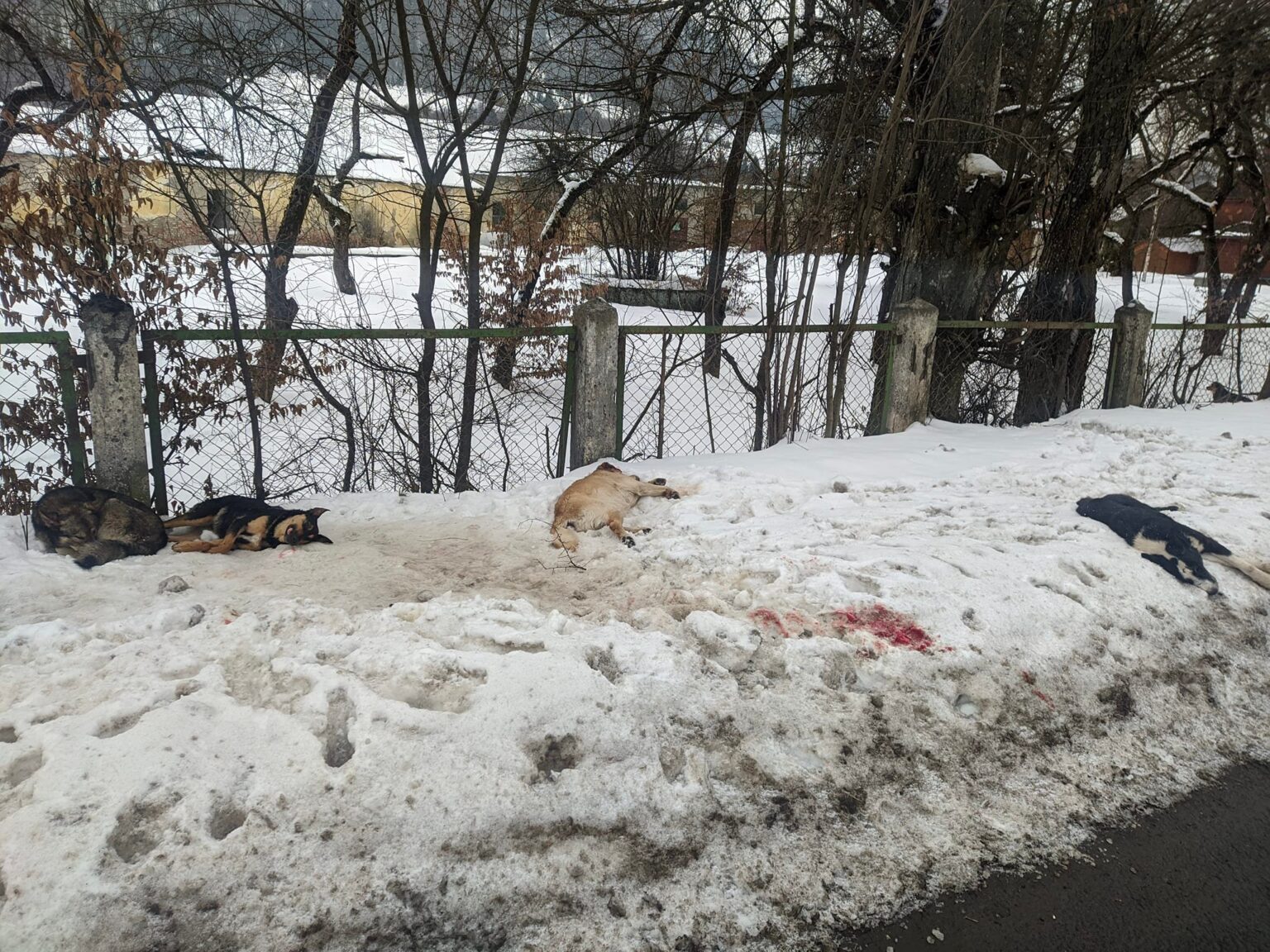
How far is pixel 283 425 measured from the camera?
6266mm

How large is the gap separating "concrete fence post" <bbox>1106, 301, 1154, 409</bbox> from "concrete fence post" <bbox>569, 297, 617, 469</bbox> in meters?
6.51

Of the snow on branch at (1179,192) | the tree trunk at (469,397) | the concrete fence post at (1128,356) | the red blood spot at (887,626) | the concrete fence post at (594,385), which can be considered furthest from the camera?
the snow on branch at (1179,192)

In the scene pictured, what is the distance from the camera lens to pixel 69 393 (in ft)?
14.8

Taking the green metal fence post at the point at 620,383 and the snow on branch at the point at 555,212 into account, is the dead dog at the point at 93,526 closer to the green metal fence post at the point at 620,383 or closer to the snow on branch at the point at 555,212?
the green metal fence post at the point at 620,383

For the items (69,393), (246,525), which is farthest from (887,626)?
(69,393)

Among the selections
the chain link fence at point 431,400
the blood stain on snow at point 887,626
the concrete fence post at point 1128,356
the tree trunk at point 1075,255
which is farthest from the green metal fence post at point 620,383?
the concrete fence post at point 1128,356

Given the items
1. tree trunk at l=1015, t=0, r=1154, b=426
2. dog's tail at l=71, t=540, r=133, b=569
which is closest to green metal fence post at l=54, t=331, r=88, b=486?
dog's tail at l=71, t=540, r=133, b=569

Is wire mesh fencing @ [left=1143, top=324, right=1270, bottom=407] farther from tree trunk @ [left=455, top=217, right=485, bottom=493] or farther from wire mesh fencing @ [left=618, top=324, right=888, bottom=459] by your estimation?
tree trunk @ [left=455, top=217, right=485, bottom=493]

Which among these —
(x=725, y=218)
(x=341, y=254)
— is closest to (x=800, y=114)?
(x=725, y=218)

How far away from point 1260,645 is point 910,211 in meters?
5.39

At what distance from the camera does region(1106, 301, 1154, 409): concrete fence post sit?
8.84 m

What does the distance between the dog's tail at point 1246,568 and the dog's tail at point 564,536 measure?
11.4ft

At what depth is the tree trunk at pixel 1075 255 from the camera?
8.26 m

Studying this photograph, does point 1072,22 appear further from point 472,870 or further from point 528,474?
point 472,870
